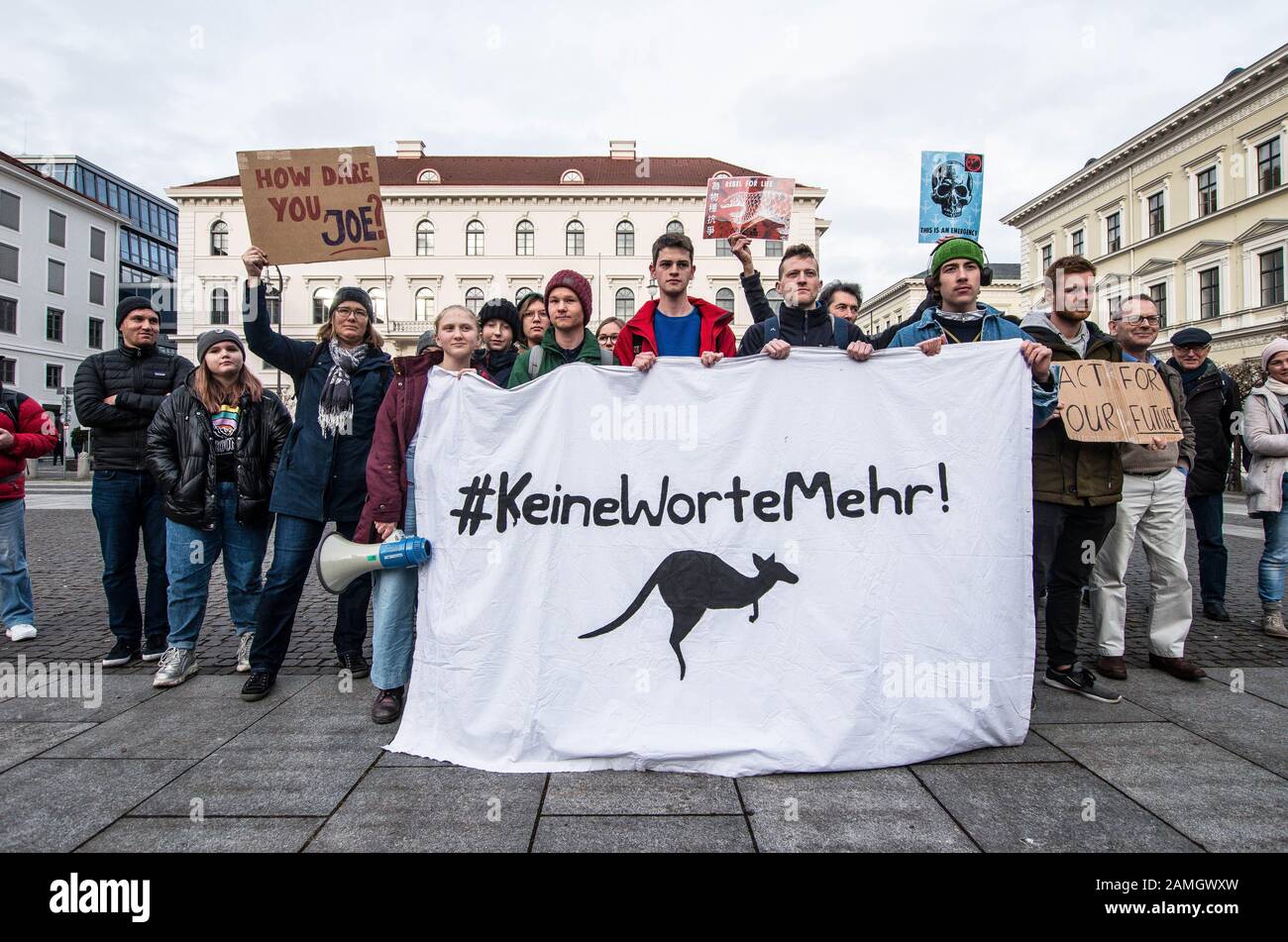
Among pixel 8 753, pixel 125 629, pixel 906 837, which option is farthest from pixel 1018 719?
pixel 125 629

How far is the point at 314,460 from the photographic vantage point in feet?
13.0

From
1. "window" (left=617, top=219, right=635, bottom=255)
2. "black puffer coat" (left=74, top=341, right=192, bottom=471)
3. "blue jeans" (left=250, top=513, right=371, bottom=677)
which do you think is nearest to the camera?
"blue jeans" (left=250, top=513, right=371, bottom=677)

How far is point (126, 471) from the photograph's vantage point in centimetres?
441

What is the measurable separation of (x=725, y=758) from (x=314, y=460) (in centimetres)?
266

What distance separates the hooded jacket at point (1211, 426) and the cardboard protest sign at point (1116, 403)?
88.0 inches

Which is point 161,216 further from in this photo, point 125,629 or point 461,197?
point 125,629

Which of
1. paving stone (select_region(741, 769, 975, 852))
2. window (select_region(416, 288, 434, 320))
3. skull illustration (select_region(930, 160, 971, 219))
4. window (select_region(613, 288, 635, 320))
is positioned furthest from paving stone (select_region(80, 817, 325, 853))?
window (select_region(416, 288, 434, 320))

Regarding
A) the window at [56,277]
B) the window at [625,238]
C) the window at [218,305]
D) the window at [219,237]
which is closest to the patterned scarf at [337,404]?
the window at [625,238]

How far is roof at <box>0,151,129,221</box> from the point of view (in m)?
45.7

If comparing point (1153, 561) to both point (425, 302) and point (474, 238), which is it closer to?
point (425, 302)

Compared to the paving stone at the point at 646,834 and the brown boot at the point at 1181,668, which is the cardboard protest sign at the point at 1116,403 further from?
the paving stone at the point at 646,834

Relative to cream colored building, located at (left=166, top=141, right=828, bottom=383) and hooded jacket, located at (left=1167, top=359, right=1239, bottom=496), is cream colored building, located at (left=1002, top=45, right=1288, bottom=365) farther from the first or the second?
hooded jacket, located at (left=1167, top=359, right=1239, bottom=496)

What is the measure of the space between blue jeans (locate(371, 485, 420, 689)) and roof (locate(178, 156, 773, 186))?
47119 millimetres

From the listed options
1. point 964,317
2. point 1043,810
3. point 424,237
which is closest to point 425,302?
point 424,237
